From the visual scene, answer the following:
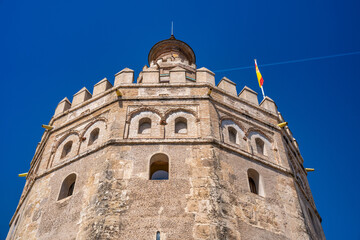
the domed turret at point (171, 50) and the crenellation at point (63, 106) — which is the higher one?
the domed turret at point (171, 50)

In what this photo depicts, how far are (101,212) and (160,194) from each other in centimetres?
139

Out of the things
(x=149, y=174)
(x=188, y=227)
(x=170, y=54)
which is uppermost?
(x=170, y=54)

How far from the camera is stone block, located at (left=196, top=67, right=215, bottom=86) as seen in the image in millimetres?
13131

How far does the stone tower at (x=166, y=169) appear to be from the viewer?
9344 mm

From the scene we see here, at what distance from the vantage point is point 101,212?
9.34 meters

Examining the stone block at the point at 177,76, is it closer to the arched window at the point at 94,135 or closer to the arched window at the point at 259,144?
the arched window at the point at 94,135

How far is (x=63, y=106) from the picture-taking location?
14000 millimetres

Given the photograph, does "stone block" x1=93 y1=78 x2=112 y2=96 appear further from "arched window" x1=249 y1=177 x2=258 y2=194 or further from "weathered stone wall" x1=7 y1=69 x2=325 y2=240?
"arched window" x1=249 y1=177 x2=258 y2=194

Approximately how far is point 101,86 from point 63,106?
5.17 ft

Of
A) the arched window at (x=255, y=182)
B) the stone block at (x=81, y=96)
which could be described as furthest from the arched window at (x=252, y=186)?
the stone block at (x=81, y=96)

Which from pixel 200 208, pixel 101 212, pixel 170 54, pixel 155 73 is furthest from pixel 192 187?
pixel 170 54

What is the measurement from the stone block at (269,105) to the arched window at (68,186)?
6.53 m

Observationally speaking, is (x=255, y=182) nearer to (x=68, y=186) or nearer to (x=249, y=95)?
(x=249, y=95)

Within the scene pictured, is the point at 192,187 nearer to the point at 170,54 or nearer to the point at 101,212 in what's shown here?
the point at 101,212
